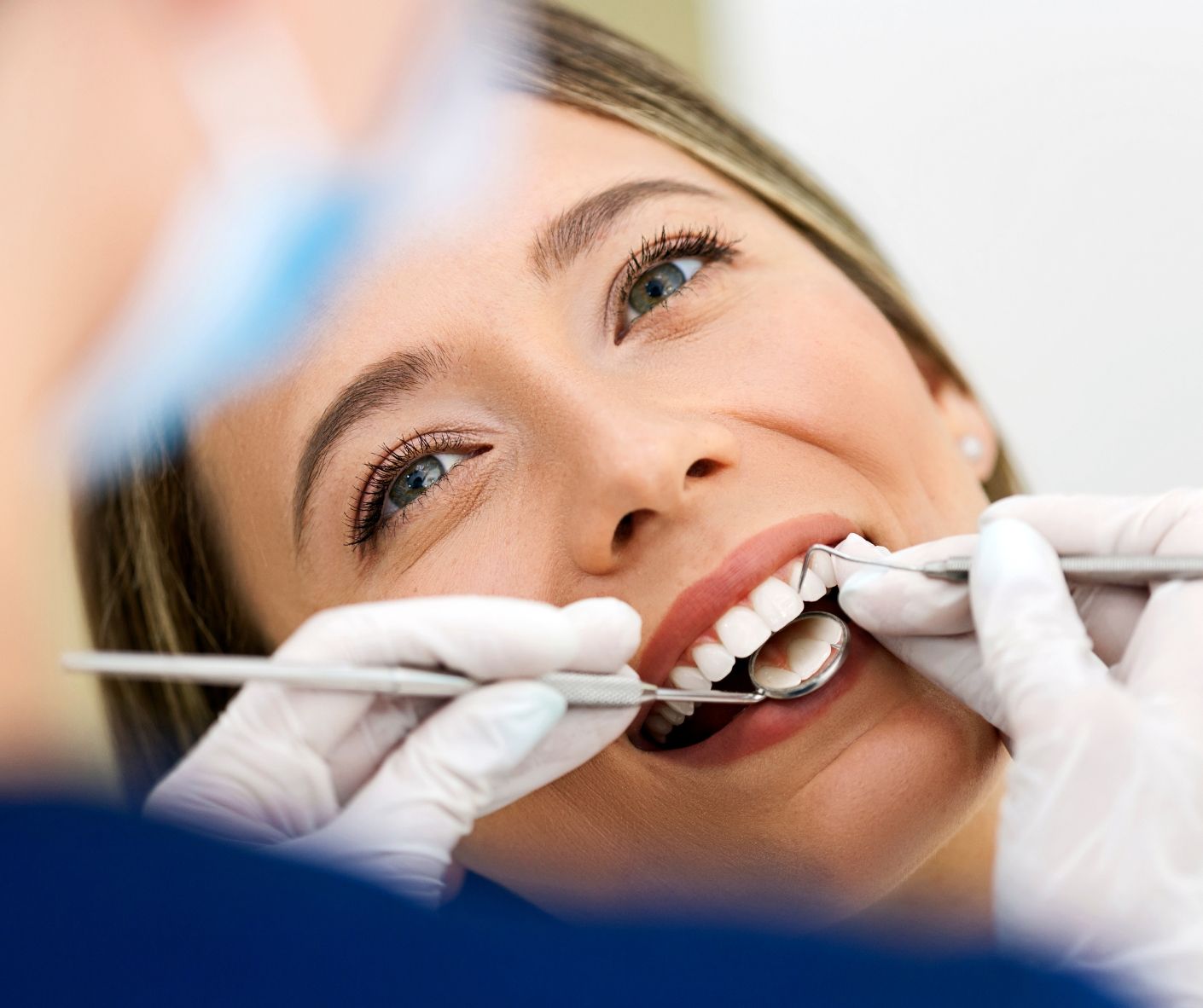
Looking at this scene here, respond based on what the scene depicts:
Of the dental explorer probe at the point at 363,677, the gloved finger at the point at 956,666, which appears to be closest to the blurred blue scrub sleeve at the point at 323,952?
the dental explorer probe at the point at 363,677

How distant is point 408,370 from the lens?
1286mm

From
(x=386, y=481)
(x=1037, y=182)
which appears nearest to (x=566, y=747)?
(x=386, y=481)

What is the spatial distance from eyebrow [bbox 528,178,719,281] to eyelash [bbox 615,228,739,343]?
0.05m

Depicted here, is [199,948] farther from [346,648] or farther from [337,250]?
[337,250]

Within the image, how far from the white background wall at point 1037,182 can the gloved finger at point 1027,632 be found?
4.01 ft

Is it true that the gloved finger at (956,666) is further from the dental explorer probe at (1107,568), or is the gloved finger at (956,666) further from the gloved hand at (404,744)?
the gloved hand at (404,744)

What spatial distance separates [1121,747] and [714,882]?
0.49 m

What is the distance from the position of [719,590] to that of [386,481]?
0.40m

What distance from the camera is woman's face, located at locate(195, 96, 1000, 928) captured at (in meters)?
1.21

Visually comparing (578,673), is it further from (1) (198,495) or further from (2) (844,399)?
(1) (198,495)

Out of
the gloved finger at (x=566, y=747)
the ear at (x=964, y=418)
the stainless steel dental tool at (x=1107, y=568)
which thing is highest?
the ear at (x=964, y=418)

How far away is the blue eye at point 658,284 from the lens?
4.53ft

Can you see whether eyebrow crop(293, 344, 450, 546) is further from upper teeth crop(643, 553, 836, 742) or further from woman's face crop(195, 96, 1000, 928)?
upper teeth crop(643, 553, 836, 742)

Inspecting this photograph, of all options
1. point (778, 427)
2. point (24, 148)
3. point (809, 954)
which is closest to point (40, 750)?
point (24, 148)
